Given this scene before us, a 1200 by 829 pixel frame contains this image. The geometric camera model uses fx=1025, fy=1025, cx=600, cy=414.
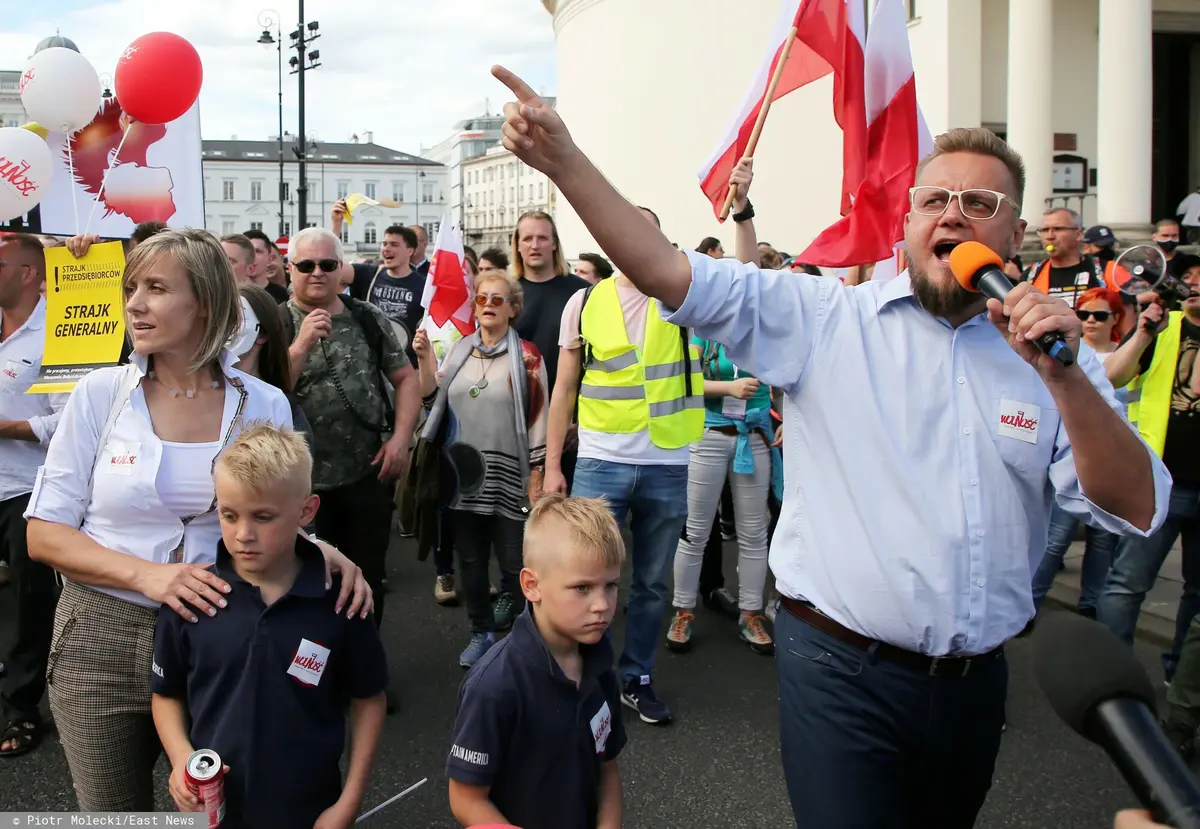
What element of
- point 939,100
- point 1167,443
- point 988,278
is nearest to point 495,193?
point 939,100

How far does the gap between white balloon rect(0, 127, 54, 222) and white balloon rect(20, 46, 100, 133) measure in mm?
129

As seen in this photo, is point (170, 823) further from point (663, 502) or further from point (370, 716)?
point (663, 502)

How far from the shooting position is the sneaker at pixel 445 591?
21.3 ft

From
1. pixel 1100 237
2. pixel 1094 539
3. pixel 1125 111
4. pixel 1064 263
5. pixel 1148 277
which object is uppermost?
pixel 1125 111

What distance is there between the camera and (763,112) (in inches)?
141

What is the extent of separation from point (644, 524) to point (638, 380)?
0.69m

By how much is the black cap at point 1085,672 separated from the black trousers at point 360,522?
150 inches

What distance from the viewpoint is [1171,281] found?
16.2 feet

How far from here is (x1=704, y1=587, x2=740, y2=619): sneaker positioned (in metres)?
6.30

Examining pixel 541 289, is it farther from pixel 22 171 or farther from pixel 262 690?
pixel 262 690

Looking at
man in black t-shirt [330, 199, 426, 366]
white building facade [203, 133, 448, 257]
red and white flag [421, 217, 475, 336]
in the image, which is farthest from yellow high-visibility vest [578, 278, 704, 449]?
white building facade [203, 133, 448, 257]

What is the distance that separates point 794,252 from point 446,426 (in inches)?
772

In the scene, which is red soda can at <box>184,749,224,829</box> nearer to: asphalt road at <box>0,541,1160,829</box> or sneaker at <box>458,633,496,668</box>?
asphalt road at <box>0,541,1160,829</box>

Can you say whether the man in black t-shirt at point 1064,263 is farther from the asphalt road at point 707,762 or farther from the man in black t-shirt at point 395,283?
the man in black t-shirt at point 395,283
